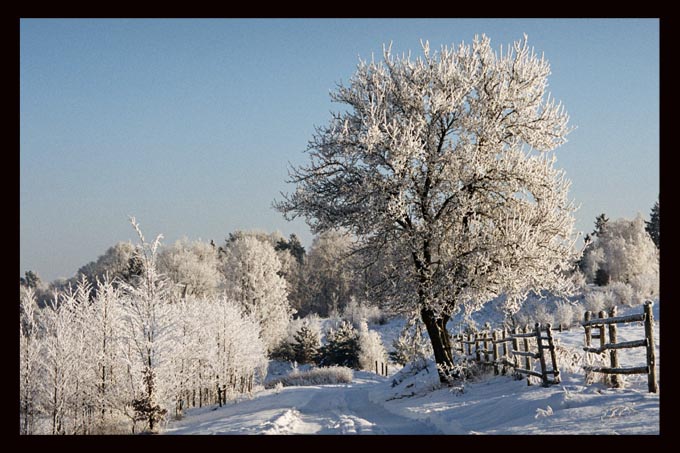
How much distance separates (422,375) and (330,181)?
26.8 ft

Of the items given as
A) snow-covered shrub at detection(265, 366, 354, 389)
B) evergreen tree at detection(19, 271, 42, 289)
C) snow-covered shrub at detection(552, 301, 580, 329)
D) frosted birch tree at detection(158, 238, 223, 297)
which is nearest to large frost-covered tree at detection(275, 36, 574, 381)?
snow-covered shrub at detection(265, 366, 354, 389)

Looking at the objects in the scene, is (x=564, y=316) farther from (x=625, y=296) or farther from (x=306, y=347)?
(x=306, y=347)

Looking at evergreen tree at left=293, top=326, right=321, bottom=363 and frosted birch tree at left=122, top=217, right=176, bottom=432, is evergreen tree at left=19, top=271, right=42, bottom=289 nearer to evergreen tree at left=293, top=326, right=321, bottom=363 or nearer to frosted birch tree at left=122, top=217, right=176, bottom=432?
evergreen tree at left=293, top=326, right=321, bottom=363

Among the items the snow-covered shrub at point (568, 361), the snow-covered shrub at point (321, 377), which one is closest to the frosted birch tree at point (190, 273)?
the snow-covered shrub at point (321, 377)

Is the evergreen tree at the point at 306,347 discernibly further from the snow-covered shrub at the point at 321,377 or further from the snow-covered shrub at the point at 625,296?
the snow-covered shrub at the point at 625,296

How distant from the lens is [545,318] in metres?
47.4

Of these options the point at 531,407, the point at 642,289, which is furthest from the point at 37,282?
the point at 531,407

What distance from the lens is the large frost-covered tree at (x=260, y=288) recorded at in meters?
50.4

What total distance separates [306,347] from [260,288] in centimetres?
641

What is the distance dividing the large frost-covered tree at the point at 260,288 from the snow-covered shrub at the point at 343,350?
5111 mm

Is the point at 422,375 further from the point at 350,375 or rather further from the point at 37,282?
the point at 37,282

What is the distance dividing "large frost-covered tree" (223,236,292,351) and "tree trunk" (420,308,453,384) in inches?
1264
